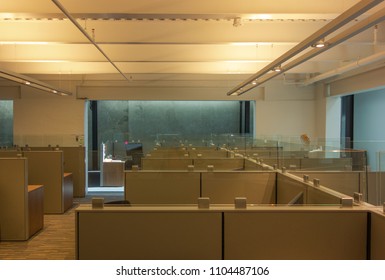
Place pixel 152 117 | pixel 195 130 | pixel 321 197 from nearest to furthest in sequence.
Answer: pixel 321 197
pixel 152 117
pixel 195 130

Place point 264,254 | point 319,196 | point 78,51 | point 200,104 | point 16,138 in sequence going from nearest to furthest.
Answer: point 264,254
point 319,196
point 78,51
point 16,138
point 200,104

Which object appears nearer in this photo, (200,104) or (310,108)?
(310,108)

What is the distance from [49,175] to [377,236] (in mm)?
6271

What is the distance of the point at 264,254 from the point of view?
2193 mm

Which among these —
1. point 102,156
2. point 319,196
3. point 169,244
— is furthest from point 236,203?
point 102,156

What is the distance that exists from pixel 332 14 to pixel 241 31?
1.67 m

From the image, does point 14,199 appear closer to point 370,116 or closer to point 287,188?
point 287,188

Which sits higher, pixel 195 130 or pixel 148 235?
pixel 195 130

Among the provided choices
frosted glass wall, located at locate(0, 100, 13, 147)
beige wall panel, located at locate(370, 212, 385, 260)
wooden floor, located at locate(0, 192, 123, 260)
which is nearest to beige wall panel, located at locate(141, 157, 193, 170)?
wooden floor, located at locate(0, 192, 123, 260)

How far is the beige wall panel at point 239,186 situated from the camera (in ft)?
12.5

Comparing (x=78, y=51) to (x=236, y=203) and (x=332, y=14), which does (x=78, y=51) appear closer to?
(x=332, y=14)

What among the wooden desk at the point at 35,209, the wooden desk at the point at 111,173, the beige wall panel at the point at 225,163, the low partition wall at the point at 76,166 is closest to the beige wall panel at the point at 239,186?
the beige wall panel at the point at 225,163

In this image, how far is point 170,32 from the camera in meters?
5.67

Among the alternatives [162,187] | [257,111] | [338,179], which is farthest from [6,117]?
[338,179]
